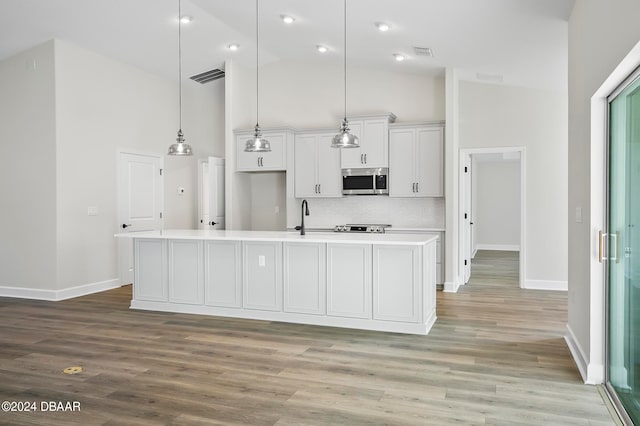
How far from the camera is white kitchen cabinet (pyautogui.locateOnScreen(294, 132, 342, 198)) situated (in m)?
7.73

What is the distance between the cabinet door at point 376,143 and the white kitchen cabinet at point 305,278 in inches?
108

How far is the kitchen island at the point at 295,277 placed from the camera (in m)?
4.79

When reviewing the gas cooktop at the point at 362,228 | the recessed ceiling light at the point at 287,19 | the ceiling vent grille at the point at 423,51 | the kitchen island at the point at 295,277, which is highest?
the recessed ceiling light at the point at 287,19

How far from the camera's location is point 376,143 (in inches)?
292

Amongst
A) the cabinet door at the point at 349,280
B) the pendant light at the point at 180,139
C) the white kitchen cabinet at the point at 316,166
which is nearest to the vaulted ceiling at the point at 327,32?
the pendant light at the point at 180,139

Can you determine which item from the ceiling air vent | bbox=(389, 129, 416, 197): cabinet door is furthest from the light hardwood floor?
the ceiling air vent

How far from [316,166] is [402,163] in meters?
1.38

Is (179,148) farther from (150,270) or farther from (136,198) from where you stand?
(136,198)

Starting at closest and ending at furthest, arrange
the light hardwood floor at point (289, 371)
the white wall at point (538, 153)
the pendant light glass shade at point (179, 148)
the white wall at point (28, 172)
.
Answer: the light hardwood floor at point (289, 371) < the pendant light glass shade at point (179, 148) < the white wall at point (28, 172) < the white wall at point (538, 153)

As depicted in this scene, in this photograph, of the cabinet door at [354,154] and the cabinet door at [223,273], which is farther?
the cabinet door at [354,154]

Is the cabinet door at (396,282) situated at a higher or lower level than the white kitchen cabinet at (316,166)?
lower

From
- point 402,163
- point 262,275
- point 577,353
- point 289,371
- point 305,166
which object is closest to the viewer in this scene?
point 289,371

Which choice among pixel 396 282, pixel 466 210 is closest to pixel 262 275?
pixel 396 282

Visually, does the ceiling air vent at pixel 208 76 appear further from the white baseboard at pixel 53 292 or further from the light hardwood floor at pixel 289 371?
the light hardwood floor at pixel 289 371
